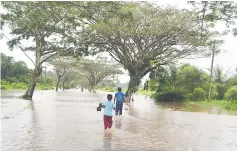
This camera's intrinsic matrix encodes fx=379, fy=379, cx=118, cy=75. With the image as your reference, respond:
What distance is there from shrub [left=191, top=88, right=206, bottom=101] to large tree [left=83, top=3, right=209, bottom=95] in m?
4.74

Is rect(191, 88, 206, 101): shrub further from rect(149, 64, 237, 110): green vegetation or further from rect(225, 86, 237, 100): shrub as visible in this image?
rect(225, 86, 237, 100): shrub

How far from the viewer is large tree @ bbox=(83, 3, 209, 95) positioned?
28.6 meters

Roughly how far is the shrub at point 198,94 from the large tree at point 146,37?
4735 mm

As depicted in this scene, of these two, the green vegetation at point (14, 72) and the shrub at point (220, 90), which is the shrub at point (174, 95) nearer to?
the shrub at point (220, 90)

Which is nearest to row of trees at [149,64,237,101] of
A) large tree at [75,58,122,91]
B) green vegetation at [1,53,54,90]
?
large tree at [75,58,122,91]

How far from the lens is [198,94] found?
3916 centimetres

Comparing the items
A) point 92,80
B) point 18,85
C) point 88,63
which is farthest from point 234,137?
point 92,80

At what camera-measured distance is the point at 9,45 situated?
33.4 m

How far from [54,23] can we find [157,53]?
9645 millimetres

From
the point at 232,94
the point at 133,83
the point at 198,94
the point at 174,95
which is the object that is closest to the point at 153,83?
the point at 174,95

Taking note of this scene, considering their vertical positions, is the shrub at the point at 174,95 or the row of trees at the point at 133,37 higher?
the row of trees at the point at 133,37

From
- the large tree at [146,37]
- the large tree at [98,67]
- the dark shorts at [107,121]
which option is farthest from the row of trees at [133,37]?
the large tree at [98,67]

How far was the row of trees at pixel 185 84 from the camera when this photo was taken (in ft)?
128

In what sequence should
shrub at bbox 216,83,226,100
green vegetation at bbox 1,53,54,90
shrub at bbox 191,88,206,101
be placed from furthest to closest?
green vegetation at bbox 1,53,54,90 < shrub at bbox 216,83,226,100 < shrub at bbox 191,88,206,101
